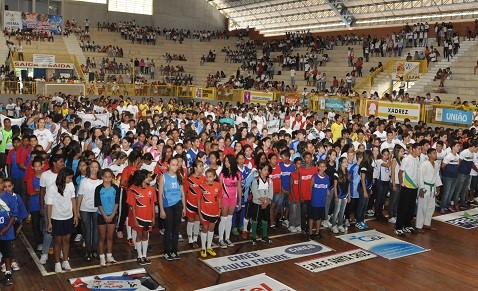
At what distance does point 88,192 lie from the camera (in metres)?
7.16

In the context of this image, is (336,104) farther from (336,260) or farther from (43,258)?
(43,258)

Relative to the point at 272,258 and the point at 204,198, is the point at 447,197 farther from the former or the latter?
the point at 204,198

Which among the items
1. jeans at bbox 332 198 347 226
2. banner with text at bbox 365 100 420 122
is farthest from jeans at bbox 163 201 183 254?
banner with text at bbox 365 100 420 122

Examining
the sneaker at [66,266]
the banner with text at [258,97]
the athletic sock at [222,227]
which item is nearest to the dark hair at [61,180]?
the sneaker at [66,266]

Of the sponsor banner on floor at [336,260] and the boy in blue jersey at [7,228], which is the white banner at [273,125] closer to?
the sponsor banner on floor at [336,260]

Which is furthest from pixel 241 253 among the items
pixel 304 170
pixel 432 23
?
pixel 432 23

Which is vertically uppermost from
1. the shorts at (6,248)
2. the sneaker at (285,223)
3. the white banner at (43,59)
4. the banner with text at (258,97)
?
the white banner at (43,59)

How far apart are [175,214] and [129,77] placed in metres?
30.1

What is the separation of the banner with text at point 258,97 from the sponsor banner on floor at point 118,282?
65.4ft

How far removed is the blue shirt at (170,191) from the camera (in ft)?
24.6

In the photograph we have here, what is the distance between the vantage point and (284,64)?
36406 mm

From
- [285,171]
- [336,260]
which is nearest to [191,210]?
[285,171]

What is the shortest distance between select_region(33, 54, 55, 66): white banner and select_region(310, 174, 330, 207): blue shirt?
26463mm

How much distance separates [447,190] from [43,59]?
26855mm
